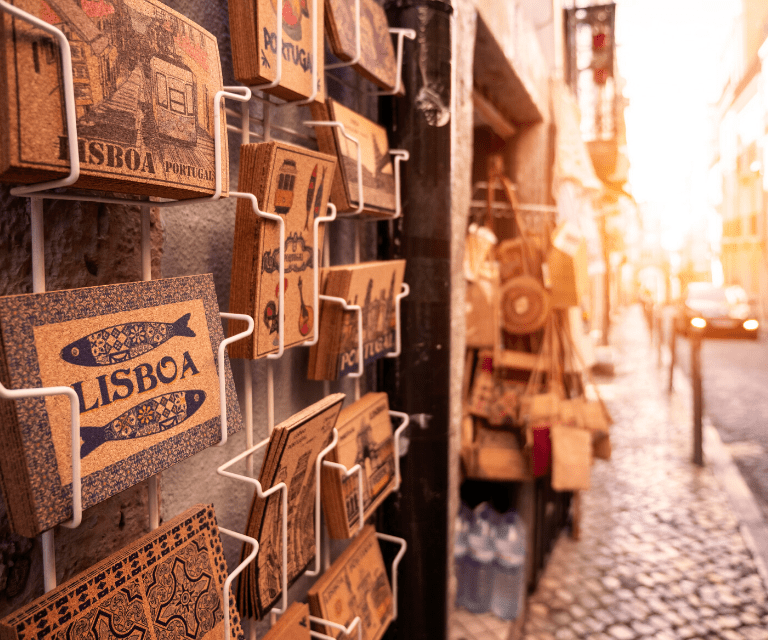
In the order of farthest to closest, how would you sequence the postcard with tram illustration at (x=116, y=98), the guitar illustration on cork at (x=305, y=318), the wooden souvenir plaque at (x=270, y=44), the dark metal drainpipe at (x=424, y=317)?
the dark metal drainpipe at (x=424, y=317), the guitar illustration on cork at (x=305, y=318), the wooden souvenir plaque at (x=270, y=44), the postcard with tram illustration at (x=116, y=98)

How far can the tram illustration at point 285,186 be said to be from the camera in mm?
721

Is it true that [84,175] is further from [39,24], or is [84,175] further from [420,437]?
[420,437]

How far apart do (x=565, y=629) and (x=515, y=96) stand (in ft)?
6.80

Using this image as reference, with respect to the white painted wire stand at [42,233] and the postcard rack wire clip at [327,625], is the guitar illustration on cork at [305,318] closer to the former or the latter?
the white painted wire stand at [42,233]

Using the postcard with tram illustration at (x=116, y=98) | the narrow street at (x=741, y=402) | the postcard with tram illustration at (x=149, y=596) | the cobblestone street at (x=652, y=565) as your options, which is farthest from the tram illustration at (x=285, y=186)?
the narrow street at (x=741, y=402)

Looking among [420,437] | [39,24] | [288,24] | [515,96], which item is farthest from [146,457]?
[515,96]

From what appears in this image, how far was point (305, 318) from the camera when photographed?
2.70ft

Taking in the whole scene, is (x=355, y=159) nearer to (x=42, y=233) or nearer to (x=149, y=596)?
(x=42, y=233)

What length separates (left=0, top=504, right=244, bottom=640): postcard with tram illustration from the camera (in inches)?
18.6

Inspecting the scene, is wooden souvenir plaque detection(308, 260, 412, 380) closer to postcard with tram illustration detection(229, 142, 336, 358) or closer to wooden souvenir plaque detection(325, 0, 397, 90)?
postcard with tram illustration detection(229, 142, 336, 358)

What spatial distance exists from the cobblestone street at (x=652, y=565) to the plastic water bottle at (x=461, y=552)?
26cm

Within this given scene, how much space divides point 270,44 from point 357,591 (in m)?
0.89

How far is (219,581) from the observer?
2.08 feet

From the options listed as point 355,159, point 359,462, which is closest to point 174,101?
point 355,159
